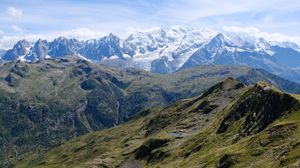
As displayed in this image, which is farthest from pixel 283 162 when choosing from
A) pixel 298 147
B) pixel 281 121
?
pixel 281 121

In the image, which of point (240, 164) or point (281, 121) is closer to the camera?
point (240, 164)

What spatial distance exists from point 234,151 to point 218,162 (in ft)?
26.9

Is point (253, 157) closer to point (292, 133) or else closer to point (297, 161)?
point (292, 133)

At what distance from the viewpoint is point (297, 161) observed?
13600 centimetres

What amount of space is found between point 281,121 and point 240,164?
3341cm

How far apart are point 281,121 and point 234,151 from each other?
2399cm

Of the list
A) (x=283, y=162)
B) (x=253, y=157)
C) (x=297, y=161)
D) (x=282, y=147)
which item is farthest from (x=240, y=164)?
(x=297, y=161)

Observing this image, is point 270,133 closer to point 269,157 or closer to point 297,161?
point 269,157

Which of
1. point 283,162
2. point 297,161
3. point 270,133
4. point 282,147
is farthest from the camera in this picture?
point 270,133

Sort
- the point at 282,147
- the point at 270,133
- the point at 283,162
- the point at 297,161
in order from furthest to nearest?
the point at 270,133, the point at 282,147, the point at 283,162, the point at 297,161

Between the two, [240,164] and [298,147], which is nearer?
[298,147]

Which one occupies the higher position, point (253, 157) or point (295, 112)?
point (295, 112)

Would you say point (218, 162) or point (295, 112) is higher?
point (295, 112)

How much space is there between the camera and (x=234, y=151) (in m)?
194
